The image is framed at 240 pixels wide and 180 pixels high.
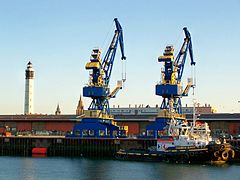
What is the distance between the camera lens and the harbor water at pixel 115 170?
5222cm

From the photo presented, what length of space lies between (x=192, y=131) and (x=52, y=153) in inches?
1119

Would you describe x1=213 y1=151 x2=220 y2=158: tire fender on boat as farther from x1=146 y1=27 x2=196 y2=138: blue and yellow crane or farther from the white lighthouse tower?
the white lighthouse tower

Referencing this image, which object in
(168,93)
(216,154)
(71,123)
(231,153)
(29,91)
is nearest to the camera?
(216,154)

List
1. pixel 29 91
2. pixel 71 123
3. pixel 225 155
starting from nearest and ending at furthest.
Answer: pixel 225 155 < pixel 71 123 < pixel 29 91

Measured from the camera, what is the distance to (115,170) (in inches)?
2254

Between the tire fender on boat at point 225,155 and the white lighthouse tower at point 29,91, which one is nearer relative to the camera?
the tire fender on boat at point 225,155

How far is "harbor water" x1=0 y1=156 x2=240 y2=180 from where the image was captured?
52219 millimetres

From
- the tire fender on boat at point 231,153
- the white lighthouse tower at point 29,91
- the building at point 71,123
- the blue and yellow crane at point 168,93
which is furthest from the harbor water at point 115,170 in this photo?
the white lighthouse tower at point 29,91

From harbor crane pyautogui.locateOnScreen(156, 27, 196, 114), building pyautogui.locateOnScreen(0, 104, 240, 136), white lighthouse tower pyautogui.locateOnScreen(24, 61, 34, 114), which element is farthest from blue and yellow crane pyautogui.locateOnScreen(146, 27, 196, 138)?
white lighthouse tower pyautogui.locateOnScreen(24, 61, 34, 114)

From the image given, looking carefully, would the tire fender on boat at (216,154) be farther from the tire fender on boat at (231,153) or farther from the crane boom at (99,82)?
the crane boom at (99,82)

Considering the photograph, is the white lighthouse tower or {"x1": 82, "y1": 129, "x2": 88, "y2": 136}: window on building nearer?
{"x1": 82, "y1": 129, "x2": 88, "y2": 136}: window on building

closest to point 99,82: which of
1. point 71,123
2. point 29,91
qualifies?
point 71,123

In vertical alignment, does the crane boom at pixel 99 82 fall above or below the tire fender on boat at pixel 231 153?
above

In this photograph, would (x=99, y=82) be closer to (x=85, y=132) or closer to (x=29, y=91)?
(x=85, y=132)
